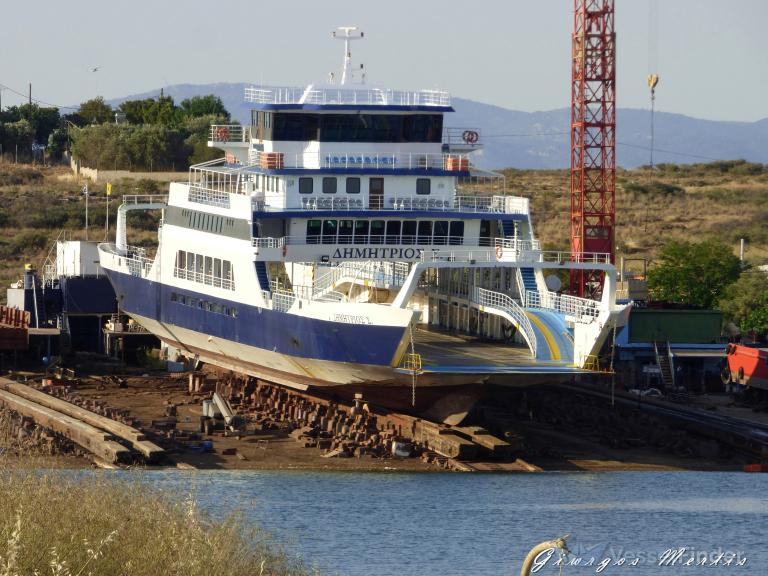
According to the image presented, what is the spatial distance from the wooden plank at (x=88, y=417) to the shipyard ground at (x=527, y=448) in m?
0.54

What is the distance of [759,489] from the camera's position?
36.8m

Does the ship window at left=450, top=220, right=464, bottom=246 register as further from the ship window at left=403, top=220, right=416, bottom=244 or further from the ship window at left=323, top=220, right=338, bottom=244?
the ship window at left=323, top=220, right=338, bottom=244

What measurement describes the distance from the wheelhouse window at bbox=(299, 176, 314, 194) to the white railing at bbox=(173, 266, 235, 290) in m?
3.06

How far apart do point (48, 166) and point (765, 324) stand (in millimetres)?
69962

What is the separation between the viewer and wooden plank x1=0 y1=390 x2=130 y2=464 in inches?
1403

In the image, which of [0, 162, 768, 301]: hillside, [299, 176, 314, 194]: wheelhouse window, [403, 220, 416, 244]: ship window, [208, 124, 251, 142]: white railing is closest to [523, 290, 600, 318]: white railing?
[403, 220, 416, 244]: ship window

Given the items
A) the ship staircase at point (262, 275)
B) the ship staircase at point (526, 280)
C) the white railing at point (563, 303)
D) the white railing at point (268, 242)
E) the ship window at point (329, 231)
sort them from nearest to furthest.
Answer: the white railing at point (563, 303), the ship staircase at point (526, 280), the white railing at point (268, 242), the ship staircase at point (262, 275), the ship window at point (329, 231)

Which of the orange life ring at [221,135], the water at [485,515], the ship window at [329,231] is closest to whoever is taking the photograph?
the water at [485,515]

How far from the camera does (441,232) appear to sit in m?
45.2

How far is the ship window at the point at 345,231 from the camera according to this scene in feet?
147

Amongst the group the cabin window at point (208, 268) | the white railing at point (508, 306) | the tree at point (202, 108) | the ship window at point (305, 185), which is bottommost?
the white railing at point (508, 306)

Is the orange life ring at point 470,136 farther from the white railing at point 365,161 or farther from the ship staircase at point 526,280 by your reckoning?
the ship staircase at point 526,280

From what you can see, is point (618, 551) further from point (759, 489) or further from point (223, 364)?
point (223, 364)

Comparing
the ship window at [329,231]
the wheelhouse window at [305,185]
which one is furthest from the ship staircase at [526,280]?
the wheelhouse window at [305,185]
